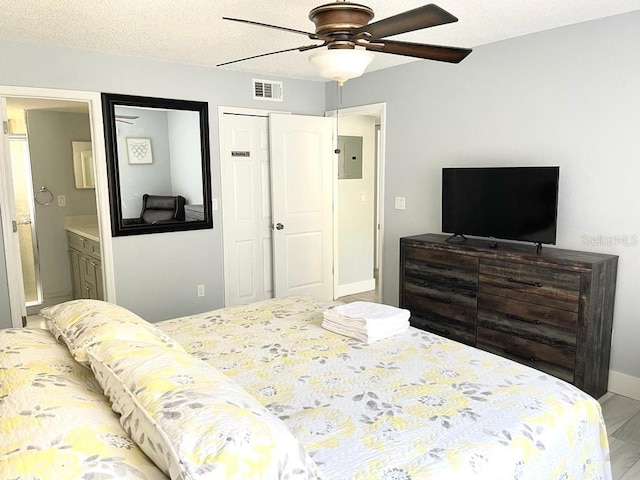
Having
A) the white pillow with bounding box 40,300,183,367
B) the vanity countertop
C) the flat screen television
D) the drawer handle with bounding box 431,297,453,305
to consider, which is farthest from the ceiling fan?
the vanity countertop

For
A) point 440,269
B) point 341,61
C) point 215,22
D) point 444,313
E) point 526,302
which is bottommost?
point 444,313

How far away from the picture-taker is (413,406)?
157 centimetres

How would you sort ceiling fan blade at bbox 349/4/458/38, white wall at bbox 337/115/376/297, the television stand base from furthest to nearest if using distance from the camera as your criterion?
1. white wall at bbox 337/115/376/297
2. the television stand base
3. ceiling fan blade at bbox 349/4/458/38

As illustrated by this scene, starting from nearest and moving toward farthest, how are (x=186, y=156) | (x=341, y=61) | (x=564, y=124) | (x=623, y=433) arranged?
(x=341, y=61) → (x=623, y=433) → (x=564, y=124) → (x=186, y=156)

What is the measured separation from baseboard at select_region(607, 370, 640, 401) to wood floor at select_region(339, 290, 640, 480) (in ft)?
0.10

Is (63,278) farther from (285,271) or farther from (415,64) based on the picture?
(415,64)

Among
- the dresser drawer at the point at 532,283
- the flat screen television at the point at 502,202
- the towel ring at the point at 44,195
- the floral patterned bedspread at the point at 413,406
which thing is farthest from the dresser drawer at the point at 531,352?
the towel ring at the point at 44,195

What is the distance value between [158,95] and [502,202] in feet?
9.87

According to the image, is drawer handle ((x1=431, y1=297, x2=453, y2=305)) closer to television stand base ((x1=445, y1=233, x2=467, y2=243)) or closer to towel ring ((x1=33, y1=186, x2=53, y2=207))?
television stand base ((x1=445, y1=233, x2=467, y2=243))

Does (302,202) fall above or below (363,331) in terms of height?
above

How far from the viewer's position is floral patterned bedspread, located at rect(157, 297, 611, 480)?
1.31 metres

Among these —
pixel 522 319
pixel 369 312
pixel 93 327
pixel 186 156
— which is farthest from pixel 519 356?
pixel 186 156

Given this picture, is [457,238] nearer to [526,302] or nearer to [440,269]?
[440,269]

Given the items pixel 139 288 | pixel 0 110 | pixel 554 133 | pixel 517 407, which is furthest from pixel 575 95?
pixel 0 110
